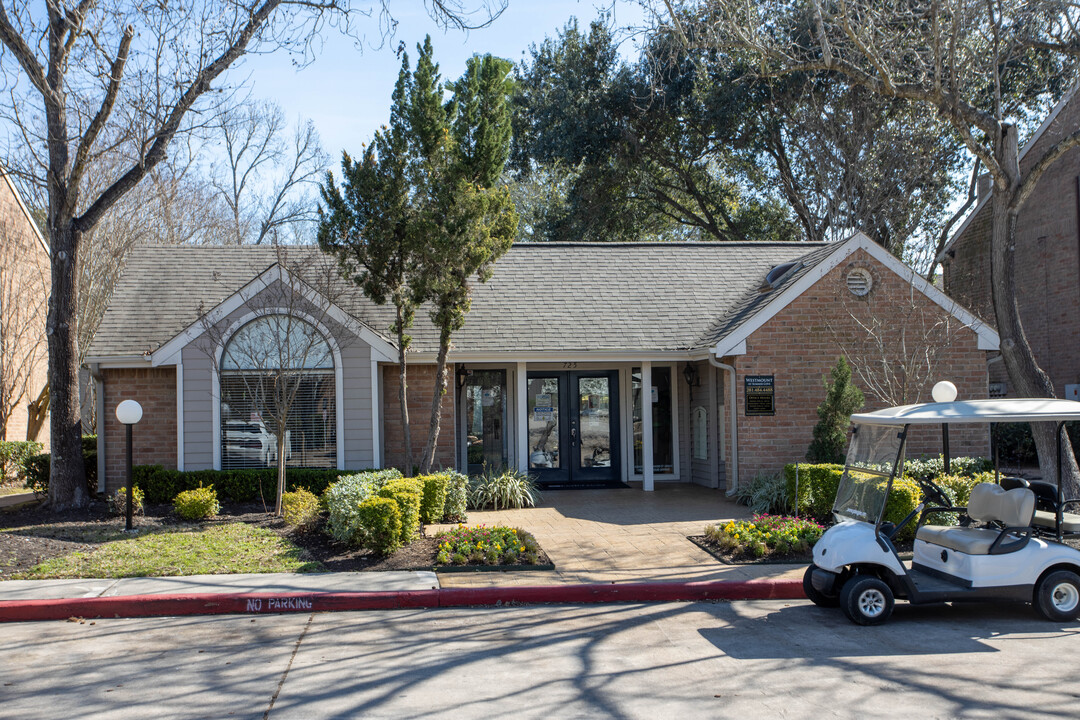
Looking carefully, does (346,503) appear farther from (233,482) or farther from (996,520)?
(996,520)

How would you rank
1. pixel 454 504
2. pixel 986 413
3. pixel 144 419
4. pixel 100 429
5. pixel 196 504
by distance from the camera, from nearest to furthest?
pixel 986 413 → pixel 196 504 → pixel 454 504 → pixel 100 429 → pixel 144 419

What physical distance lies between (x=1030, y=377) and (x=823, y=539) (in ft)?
19.2

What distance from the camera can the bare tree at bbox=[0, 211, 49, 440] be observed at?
21.0 metres

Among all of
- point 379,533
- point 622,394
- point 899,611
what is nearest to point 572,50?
point 622,394

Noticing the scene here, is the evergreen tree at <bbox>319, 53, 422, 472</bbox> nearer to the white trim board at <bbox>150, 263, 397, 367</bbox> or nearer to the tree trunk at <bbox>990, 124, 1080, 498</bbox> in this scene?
the white trim board at <bbox>150, 263, 397, 367</bbox>

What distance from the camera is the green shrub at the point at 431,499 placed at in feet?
38.2

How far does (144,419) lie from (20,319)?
10.5 m

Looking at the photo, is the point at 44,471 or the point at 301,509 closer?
the point at 301,509

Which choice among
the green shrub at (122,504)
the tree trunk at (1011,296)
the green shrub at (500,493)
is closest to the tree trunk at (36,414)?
the green shrub at (122,504)

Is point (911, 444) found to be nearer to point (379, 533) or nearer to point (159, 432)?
point (379, 533)

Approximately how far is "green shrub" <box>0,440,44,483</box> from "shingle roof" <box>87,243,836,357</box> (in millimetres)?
6169

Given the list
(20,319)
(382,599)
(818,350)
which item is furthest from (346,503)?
(20,319)

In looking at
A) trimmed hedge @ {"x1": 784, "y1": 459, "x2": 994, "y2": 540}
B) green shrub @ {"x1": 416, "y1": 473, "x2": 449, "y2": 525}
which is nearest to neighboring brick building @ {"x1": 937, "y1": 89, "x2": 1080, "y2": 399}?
trimmed hedge @ {"x1": 784, "y1": 459, "x2": 994, "y2": 540}

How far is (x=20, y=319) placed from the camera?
21.8m
